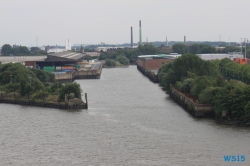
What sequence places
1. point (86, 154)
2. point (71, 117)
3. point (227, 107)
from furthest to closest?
1. point (71, 117)
2. point (227, 107)
3. point (86, 154)

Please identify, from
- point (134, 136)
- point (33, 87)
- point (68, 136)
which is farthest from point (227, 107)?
point (33, 87)

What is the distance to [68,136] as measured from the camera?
60.0 ft

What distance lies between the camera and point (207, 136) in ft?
58.1

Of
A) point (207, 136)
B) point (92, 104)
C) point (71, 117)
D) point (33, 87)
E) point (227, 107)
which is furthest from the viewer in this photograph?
point (33, 87)

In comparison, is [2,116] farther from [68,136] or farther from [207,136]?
[207,136]

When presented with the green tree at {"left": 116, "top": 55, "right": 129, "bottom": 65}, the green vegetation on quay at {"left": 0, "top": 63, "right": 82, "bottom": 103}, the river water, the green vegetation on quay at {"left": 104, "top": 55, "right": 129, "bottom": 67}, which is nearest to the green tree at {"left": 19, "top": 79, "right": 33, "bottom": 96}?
the green vegetation on quay at {"left": 0, "top": 63, "right": 82, "bottom": 103}

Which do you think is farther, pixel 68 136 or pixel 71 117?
pixel 71 117

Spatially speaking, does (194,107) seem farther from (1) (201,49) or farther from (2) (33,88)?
(1) (201,49)

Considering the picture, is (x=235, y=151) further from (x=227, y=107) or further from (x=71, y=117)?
(x=71, y=117)

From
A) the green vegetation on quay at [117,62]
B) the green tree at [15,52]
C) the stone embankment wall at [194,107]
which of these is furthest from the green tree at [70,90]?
the green tree at [15,52]

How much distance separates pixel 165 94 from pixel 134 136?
13086 millimetres

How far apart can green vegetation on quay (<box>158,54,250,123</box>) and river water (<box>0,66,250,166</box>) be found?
2.54ft

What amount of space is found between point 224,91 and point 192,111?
1984 mm

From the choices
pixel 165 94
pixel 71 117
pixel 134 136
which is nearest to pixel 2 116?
pixel 71 117
